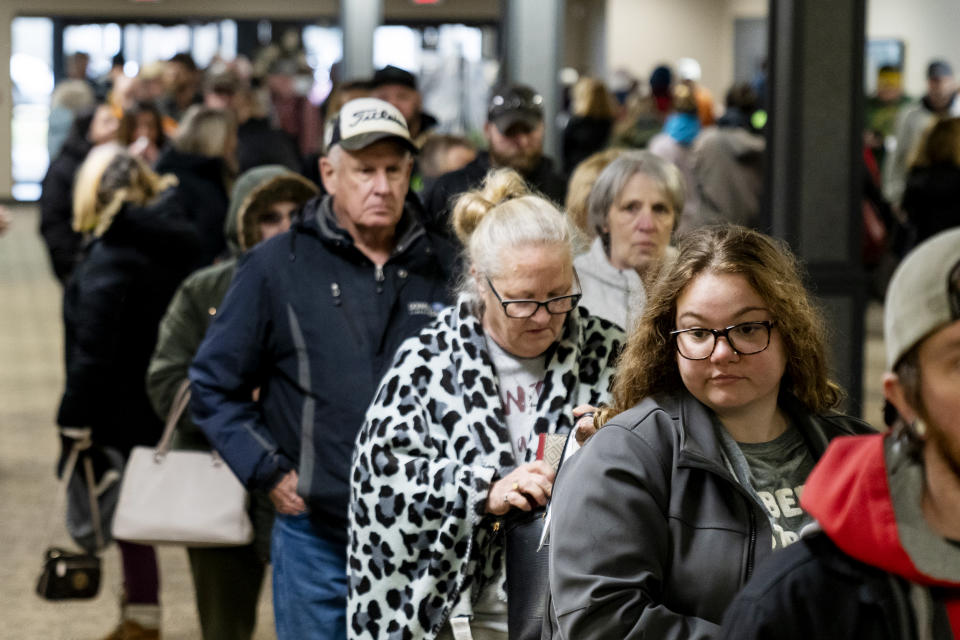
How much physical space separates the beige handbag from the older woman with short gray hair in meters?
1.28

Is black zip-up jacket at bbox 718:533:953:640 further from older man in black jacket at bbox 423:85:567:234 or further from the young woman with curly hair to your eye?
older man in black jacket at bbox 423:85:567:234

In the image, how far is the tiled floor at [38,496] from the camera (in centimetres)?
580

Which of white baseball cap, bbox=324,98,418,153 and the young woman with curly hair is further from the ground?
white baseball cap, bbox=324,98,418,153

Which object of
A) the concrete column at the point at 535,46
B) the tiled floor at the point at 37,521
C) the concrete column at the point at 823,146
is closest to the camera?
the tiled floor at the point at 37,521

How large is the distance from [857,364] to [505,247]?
3825mm

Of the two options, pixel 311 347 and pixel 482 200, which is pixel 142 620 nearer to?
pixel 311 347

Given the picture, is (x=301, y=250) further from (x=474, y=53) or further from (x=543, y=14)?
(x=474, y=53)

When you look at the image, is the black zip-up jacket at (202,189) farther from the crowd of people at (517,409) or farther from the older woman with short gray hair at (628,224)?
the older woman with short gray hair at (628,224)

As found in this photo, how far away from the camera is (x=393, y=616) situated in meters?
3.08

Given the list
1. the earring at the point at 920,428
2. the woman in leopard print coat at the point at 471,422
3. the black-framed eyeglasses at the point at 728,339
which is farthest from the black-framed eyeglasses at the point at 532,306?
the earring at the point at 920,428

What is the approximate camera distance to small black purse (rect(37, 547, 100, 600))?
5.29 meters

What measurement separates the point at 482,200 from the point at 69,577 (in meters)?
2.65

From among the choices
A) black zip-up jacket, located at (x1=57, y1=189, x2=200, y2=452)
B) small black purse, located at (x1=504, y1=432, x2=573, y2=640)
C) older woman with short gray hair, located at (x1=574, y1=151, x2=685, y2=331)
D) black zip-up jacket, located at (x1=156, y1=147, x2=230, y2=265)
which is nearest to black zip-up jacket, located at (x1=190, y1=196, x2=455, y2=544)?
older woman with short gray hair, located at (x1=574, y1=151, x2=685, y2=331)

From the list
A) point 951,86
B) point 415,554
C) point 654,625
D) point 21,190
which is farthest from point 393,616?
point 21,190
